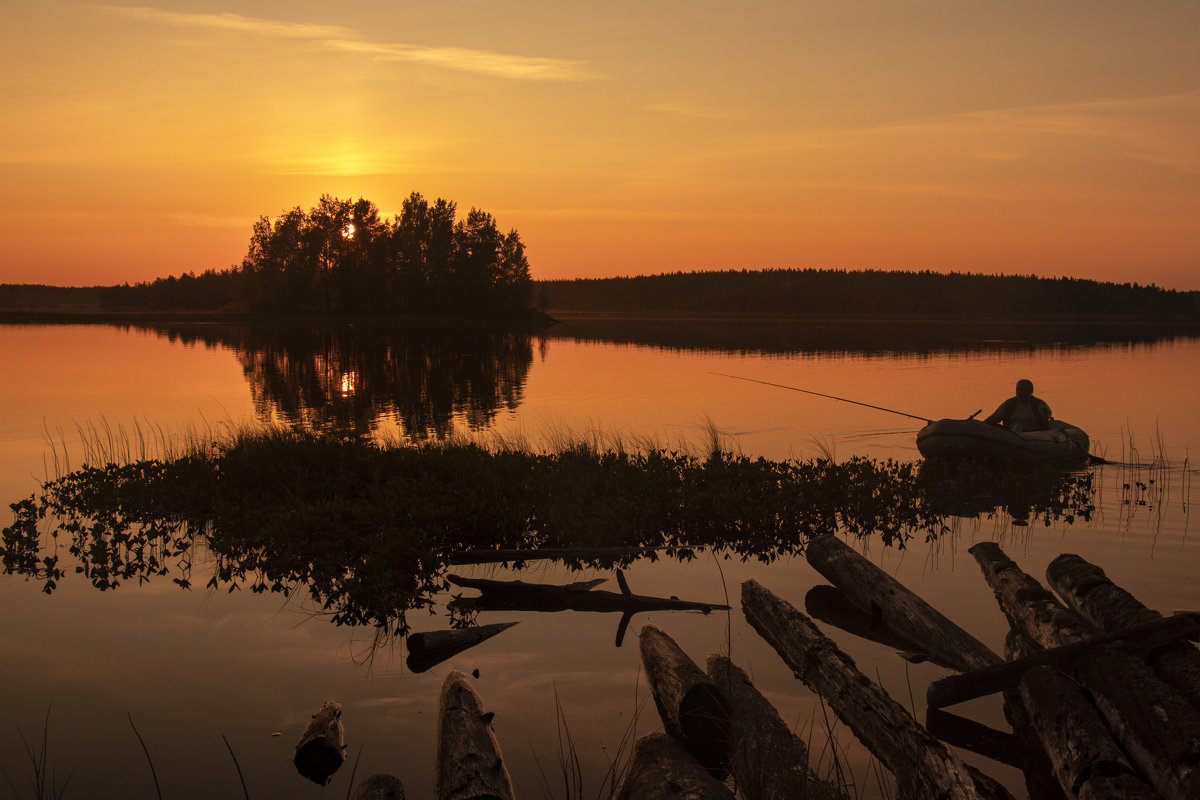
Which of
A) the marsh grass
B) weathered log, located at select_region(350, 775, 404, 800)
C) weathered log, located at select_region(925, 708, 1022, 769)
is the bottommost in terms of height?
the marsh grass

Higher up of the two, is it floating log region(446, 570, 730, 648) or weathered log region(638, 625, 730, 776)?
weathered log region(638, 625, 730, 776)

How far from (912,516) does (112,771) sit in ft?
40.0

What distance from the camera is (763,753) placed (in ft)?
21.0

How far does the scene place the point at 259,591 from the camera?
11102 mm

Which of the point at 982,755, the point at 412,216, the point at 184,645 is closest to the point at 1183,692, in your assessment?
the point at 982,755

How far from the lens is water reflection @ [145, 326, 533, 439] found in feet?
95.0

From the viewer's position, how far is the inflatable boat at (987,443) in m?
18.5

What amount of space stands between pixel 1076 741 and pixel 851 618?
423 centimetres

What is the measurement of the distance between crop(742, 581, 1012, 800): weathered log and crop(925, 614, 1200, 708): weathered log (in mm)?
898

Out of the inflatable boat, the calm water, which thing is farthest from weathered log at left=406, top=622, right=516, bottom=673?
the inflatable boat

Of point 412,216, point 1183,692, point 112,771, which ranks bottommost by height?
point 112,771

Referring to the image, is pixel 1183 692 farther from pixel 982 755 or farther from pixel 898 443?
pixel 898 443

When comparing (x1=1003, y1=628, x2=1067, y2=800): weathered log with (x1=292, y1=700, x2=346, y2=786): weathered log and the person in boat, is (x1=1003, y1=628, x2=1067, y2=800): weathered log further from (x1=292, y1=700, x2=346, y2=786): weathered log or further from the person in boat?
the person in boat

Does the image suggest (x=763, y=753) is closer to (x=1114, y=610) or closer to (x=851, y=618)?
(x=1114, y=610)
